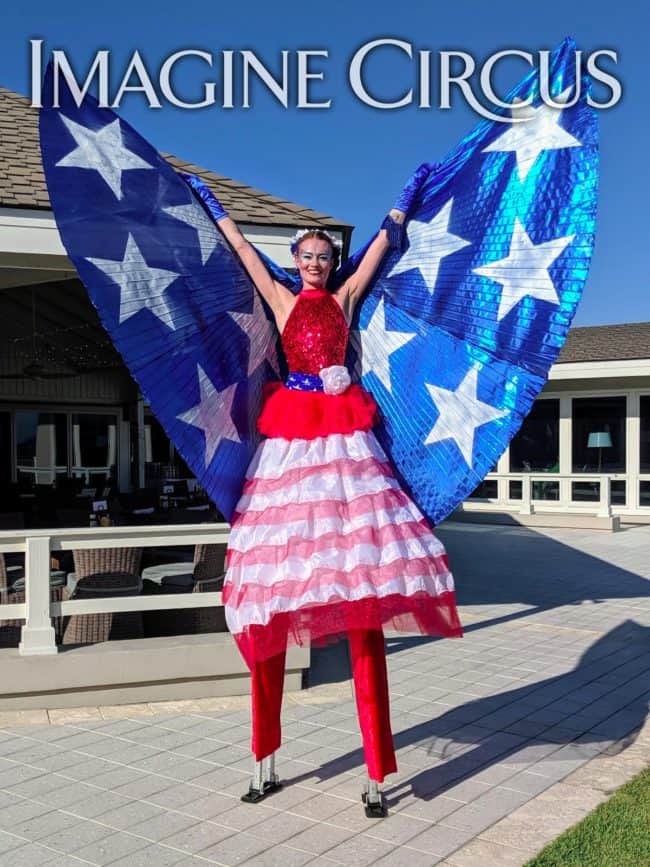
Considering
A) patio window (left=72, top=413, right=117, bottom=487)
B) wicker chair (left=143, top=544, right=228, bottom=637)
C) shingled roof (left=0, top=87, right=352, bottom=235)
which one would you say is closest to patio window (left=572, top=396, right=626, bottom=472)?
patio window (left=72, top=413, right=117, bottom=487)

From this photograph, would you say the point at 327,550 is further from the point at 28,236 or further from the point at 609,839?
the point at 28,236

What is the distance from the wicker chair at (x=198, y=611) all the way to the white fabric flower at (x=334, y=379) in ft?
8.17

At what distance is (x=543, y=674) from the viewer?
5.79 metres

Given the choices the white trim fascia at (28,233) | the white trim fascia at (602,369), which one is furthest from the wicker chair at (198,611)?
the white trim fascia at (602,369)

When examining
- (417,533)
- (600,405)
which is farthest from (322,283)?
(600,405)

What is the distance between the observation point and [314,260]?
3523mm

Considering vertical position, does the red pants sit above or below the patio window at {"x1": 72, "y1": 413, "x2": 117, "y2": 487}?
below

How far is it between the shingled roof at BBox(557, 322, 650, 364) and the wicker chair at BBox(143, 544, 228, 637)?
495 inches

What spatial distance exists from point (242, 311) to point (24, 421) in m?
12.6

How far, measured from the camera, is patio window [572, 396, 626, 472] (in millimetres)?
17141

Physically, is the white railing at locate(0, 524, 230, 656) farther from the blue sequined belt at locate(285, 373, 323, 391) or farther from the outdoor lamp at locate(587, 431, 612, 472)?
the outdoor lamp at locate(587, 431, 612, 472)

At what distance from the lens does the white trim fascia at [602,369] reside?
16.2 metres

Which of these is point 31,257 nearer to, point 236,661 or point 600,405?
point 236,661

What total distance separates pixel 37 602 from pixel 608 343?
52.5 feet
